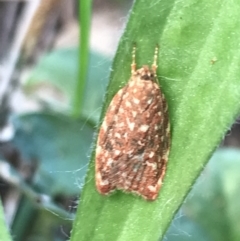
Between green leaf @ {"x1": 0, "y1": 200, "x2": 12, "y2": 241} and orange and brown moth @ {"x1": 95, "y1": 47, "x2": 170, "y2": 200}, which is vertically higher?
orange and brown moth @ {"x1": 95, "y1": 47, "x2": 170, "y2": 200}

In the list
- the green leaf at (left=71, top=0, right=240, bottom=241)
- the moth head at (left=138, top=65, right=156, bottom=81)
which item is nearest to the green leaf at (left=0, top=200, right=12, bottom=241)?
the green leaf at (left=71, top=0, right=240, bottom=241)

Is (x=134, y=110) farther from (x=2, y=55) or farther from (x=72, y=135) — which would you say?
(x=2, y=55)

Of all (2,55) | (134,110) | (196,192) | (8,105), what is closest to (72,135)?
(8,105)

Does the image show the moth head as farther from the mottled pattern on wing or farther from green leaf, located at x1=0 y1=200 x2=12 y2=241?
green leaf, located at x1=0 y1=200 x2=12 y2=241

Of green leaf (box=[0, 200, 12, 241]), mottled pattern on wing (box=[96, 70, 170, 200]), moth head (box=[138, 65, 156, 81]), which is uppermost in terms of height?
moth head (box=[138, 65, 156, 81])

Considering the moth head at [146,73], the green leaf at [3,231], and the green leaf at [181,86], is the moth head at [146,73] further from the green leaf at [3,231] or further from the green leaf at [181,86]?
the green leaf at [3,231]

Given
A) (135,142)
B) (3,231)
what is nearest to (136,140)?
(135,142)
